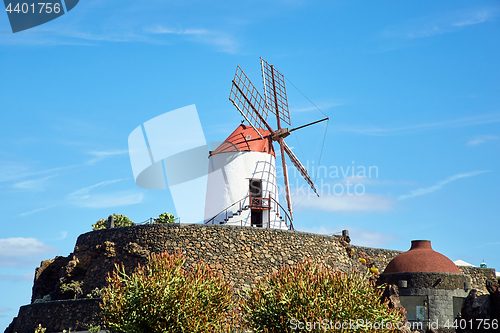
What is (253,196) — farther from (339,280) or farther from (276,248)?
(339,280)

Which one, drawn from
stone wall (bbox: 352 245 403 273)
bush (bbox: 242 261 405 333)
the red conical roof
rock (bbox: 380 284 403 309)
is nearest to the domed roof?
rock (bbox: 380 284 403 309)

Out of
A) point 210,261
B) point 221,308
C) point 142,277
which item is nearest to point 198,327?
point 221,308

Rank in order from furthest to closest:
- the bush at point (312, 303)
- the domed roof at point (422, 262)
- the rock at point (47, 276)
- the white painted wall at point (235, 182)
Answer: the white painted wall at point (235, 182), the rock at point (47, 276), the domed roof at point (422, 262), the bush at point (312, 303)

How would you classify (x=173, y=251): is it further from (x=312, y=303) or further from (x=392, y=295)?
(x=312, y=303)

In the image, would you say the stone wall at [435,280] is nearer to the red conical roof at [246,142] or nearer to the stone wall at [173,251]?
the stone wall at [173,251]

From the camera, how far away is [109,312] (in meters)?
17.5

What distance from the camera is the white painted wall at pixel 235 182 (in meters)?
31.1

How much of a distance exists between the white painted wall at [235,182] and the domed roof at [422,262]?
23.3ft

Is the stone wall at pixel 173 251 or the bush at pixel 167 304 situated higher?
the stone wall at pixel 173 251

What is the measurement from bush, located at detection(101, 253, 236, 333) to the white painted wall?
41.8ft

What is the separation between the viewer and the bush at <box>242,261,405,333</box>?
15.7 metres

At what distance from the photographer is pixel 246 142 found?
32.6 meters

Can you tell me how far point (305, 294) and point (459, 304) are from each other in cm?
1358

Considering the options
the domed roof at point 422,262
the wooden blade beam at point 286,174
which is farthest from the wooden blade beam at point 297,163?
the domed roof at point 422,262
